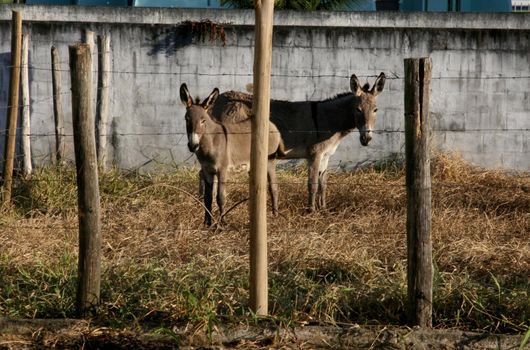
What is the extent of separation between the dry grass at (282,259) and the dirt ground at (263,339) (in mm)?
122

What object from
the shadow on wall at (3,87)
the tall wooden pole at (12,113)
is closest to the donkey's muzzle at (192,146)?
the tall wooden pole at (12,113)

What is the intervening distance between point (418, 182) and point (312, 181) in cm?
477

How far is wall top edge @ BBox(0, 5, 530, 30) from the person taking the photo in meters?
14.4

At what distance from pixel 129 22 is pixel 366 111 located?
4.51 metres

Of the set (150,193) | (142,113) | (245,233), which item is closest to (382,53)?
(142,113)

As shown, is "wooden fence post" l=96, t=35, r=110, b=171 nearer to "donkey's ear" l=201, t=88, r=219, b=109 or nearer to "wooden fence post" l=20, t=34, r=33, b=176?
A: "wooden fence post" l=20, t=34, r=33, b=176

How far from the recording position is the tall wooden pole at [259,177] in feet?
21.1

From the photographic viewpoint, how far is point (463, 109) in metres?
14.4

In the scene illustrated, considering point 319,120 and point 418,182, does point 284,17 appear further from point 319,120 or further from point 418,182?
point 418,182

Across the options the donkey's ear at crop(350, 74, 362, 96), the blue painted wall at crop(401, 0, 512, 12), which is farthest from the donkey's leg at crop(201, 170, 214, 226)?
the blue painted wall at crop(401, 0, 512, 12)

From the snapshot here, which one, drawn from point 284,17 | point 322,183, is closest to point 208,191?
point 322,183

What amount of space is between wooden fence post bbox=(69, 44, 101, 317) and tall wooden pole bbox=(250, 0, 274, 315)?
44.2 inches

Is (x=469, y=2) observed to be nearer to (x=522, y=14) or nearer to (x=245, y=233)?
(x=522, y=14)

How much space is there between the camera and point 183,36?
1402 centimetres
